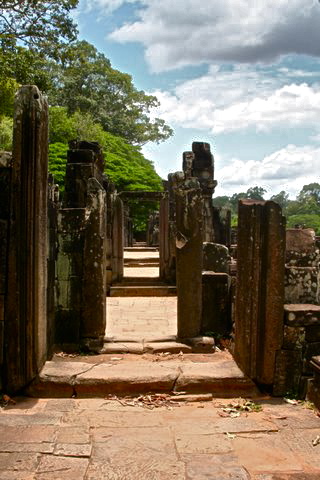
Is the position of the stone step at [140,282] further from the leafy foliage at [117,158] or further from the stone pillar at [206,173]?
the leafy foliage at [117,158]

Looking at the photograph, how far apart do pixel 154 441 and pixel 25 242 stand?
7.07 feet

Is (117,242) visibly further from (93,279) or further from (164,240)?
(93,279)

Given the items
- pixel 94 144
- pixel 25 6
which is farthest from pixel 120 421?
pixel 25 6

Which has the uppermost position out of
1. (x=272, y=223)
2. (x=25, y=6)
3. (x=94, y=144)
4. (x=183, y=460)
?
(x=25, y=6)

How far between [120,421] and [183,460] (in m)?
0.87

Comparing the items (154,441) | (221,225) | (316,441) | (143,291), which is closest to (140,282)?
(143,291)

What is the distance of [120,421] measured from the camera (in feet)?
13.5

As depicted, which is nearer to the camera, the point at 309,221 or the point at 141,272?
the point at 141,272

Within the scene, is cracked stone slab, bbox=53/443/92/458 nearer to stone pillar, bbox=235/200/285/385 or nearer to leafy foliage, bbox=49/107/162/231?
stone pillar, bbox=235/200/285/385

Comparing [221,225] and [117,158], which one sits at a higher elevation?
[117,158]

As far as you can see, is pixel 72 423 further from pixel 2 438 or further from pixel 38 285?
pixel 38 285

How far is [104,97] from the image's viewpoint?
3931 cm

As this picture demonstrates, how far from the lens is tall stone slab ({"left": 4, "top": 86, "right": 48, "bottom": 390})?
14.9ft

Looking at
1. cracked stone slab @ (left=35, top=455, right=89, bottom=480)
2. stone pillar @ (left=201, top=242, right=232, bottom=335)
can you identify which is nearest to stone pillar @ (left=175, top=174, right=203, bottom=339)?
stone pillar @ (left=201, top=242, right=232, bottom=335)
